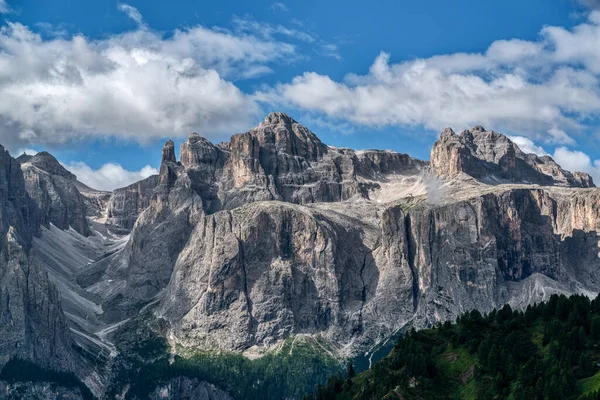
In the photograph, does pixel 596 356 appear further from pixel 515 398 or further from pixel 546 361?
pixel 515 398

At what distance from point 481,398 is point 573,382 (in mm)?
21745

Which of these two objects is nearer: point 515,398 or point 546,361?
point 515,398

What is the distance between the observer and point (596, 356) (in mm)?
198000

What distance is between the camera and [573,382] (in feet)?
604

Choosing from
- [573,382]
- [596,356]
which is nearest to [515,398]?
[573,382]

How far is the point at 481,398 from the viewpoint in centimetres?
19912

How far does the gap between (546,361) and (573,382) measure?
14.4m

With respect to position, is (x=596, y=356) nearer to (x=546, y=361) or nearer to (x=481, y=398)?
(x=546, y=361)

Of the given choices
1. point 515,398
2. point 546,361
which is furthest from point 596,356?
point 515,398

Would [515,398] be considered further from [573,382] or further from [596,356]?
[596,356]

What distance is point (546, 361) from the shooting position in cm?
19825

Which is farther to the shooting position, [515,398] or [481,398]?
[481,398]

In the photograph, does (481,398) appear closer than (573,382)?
No

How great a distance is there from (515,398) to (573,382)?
36.6ft
